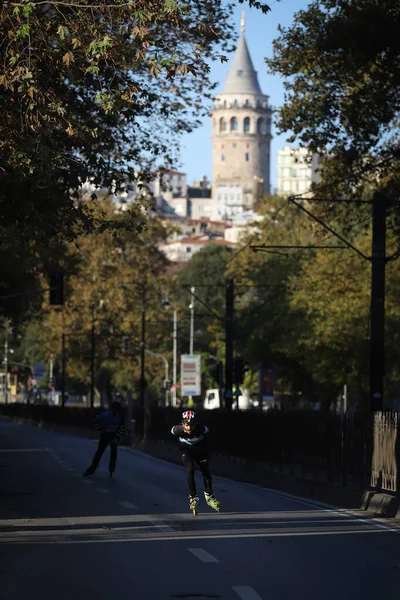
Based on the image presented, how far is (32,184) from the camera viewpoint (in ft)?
75.4

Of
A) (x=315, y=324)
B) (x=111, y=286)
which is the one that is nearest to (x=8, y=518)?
(x=315, y=324)

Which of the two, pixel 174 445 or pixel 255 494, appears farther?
pixel 174 445

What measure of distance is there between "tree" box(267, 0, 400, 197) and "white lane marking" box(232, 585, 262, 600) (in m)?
21.6

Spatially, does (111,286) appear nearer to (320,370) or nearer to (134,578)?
(320,370)

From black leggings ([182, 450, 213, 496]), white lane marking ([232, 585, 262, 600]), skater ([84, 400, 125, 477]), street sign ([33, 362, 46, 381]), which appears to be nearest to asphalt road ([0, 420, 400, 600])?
white lane marking ([232, 585, 262, 600])

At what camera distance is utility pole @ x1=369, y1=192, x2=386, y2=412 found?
29703 mm

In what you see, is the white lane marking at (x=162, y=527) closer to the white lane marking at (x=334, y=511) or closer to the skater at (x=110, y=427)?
the white lane marking at (x=334, y=511)

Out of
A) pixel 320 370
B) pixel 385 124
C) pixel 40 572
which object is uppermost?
pixel 385 124

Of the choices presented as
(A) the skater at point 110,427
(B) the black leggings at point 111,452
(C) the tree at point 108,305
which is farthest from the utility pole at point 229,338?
(C) the tree at point 108,305

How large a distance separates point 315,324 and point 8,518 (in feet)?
170

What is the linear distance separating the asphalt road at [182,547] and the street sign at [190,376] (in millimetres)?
29644

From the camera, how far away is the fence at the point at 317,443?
22594 mm

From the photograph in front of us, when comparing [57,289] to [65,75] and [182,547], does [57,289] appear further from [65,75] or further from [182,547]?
[182,547]

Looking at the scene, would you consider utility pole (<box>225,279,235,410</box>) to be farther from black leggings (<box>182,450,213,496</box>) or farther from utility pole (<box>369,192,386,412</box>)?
black leggings (<box>182,450,213,496</box>)
